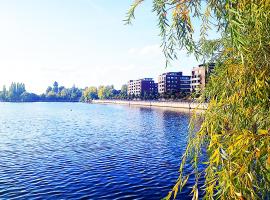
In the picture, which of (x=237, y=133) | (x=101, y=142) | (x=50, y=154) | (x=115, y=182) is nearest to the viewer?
(x=237, y=133)

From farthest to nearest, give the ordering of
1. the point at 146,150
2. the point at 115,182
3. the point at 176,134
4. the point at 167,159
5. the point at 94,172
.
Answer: the point at 176,134 < the point at 146,150 < the point at 167,159 < the point at 94,172 < the point at 115,182

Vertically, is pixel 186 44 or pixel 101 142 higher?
pixel 186 44

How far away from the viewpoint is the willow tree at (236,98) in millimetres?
4922

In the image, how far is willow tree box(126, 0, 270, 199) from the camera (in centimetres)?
492

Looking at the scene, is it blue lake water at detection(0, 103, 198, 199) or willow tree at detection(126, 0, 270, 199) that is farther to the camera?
blue lake water at detection(0, 103, 198, 199)

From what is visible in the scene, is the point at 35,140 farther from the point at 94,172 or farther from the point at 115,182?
the point at 115,182

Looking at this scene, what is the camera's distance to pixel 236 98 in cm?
609

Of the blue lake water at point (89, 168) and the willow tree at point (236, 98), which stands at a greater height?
the willow tree at point (236, 98)

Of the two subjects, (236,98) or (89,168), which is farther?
(89,168)

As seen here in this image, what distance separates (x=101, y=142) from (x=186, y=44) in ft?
135

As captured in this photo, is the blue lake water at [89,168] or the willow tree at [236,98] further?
the blue lake water at [89,168]

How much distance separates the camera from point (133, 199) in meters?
22.3

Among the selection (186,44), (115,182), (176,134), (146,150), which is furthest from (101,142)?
(186,44)

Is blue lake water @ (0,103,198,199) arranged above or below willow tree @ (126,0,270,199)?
below
